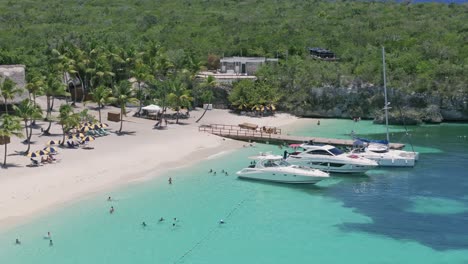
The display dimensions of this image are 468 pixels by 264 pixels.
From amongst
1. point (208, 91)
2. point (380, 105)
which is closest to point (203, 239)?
point (208, 91)

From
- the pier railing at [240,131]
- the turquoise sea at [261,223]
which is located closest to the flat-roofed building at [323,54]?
the pier railing at [240,131]

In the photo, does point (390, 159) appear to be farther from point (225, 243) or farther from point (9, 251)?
point (9, 251)

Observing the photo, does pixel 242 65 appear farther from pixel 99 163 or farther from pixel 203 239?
pixel 203 239

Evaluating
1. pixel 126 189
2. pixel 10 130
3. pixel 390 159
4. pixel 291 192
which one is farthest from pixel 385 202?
pixel 10 130

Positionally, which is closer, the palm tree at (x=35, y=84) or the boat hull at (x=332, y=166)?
the boat hull at (x=332, y=166)

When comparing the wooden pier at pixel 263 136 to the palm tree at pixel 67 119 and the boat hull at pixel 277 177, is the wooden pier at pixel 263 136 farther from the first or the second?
the palm tree at pixel 67 119

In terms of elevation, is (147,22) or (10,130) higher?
(147,22)
